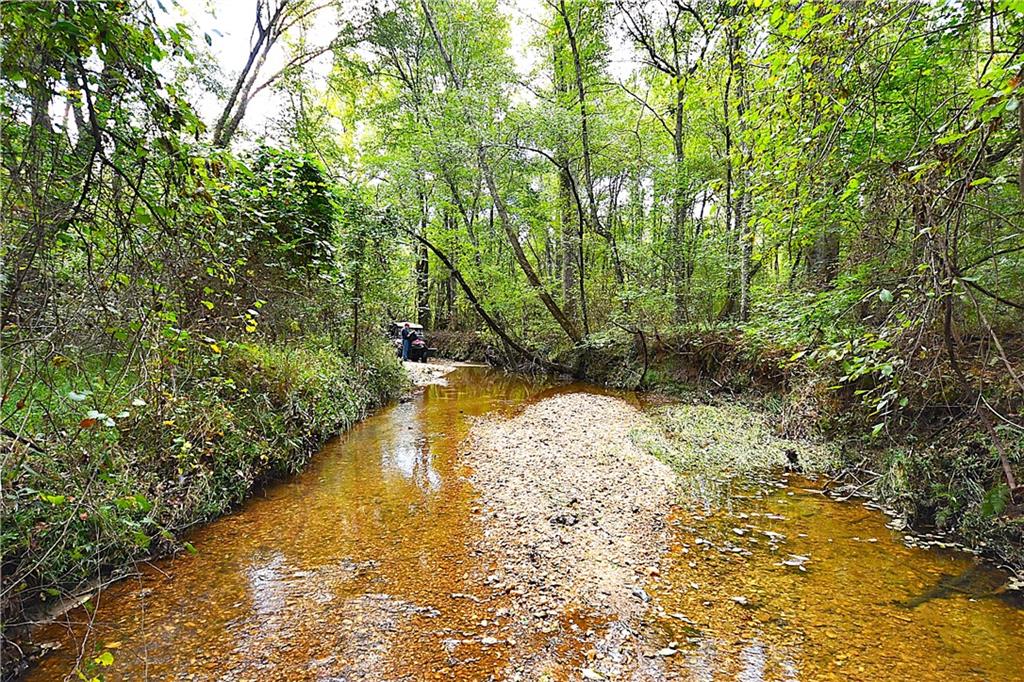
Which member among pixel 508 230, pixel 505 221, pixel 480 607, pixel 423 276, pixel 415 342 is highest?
pixel 505 221

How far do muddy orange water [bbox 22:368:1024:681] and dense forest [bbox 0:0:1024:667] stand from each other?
505 mm

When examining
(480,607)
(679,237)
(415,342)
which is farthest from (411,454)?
(415,342)

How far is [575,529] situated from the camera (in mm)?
4191

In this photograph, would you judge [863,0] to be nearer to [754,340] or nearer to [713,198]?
[754,340]

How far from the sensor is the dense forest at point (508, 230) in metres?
2.20

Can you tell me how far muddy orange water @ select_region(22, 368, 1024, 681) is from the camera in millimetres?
2656

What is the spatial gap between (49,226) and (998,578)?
20.4 ft

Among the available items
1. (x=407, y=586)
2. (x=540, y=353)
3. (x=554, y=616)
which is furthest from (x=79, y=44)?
(x=540, y=353)

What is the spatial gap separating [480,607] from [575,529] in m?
1.28

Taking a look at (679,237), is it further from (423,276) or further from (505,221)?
(423,276)

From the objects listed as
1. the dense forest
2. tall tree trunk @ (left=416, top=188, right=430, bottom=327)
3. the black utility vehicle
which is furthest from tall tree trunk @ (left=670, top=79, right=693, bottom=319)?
the black utility vehicle

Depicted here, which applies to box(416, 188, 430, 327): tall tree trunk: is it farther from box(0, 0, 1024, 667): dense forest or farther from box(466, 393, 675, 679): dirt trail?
box(466, 393, 675, 679): dirt trail

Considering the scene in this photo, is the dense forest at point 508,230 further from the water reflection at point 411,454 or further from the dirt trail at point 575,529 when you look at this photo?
the dirt trail at point 575,529

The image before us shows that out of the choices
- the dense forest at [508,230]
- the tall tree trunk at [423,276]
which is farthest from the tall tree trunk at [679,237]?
the tall tree trunk at [423,276]
